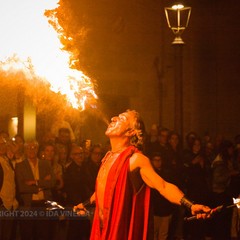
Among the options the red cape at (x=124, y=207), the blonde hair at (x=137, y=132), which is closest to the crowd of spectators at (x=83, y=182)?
the blonde hair at (x=137, y=132)

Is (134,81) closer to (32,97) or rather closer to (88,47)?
(88,47)

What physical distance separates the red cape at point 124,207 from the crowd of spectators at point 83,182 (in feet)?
9.89

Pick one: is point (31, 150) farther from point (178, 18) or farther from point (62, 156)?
point (178, 18)

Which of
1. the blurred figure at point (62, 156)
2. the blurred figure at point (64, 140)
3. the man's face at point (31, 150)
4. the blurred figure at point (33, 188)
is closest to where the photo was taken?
the blurred figure at point (33, 188)

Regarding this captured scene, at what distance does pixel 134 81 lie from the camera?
15094 mm

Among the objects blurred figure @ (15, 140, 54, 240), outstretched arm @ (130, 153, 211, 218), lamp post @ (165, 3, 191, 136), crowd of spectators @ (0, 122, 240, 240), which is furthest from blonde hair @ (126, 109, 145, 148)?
lamp post @ (165, 3, 191, 136)

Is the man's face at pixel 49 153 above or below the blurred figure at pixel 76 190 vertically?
above

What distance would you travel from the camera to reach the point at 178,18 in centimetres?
1077

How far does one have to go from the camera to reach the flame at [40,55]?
11.3m

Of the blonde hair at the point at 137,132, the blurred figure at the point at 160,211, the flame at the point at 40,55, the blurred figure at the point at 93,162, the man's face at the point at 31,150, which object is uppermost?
the flame at the point at 40,55

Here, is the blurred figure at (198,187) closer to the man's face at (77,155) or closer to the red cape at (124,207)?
the man's face at (77,155)

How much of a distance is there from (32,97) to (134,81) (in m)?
3.12

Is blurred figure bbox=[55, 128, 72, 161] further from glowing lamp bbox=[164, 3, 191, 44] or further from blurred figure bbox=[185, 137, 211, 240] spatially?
glowing lamp bbox=[164, 3, 191, 44]

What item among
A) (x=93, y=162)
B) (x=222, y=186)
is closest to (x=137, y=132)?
(x=93, y=162)
